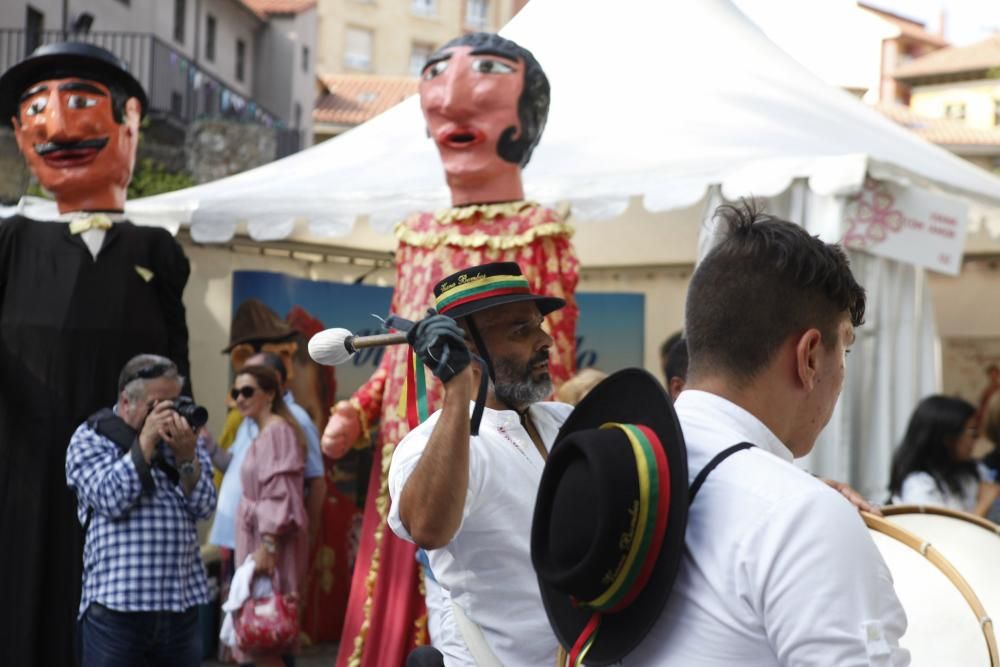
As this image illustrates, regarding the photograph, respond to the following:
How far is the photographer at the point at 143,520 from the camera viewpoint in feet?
13.2

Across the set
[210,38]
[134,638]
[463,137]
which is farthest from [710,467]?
[210,38]

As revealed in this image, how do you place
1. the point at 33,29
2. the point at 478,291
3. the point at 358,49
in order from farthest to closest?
the point at 358,49
the point at 33,29
the point at 478,291

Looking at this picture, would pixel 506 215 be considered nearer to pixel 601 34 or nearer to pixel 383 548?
pixel 383 548

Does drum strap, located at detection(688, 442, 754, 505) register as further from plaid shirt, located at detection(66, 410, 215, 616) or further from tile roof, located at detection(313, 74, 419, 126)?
tile roof, located at detection(313, 74, 419, 126)

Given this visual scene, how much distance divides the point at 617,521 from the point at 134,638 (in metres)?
2.75

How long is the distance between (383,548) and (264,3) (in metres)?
39.3

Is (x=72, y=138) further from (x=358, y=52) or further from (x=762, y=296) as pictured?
(x=358, y=52)

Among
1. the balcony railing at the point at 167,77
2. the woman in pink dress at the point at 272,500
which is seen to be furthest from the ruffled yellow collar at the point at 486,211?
the balcony railing at the point at 167,77

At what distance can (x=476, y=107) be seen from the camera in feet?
16.4

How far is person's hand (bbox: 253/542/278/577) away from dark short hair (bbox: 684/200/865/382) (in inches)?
156

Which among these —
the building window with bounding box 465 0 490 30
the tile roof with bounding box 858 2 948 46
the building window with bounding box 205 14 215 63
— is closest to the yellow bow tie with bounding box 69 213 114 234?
the building window with bounding box 205 14 215 63

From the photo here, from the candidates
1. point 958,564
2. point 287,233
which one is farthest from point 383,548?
point 958,564

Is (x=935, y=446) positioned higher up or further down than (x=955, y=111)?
further down

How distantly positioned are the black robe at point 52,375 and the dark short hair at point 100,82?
498 millimetres
